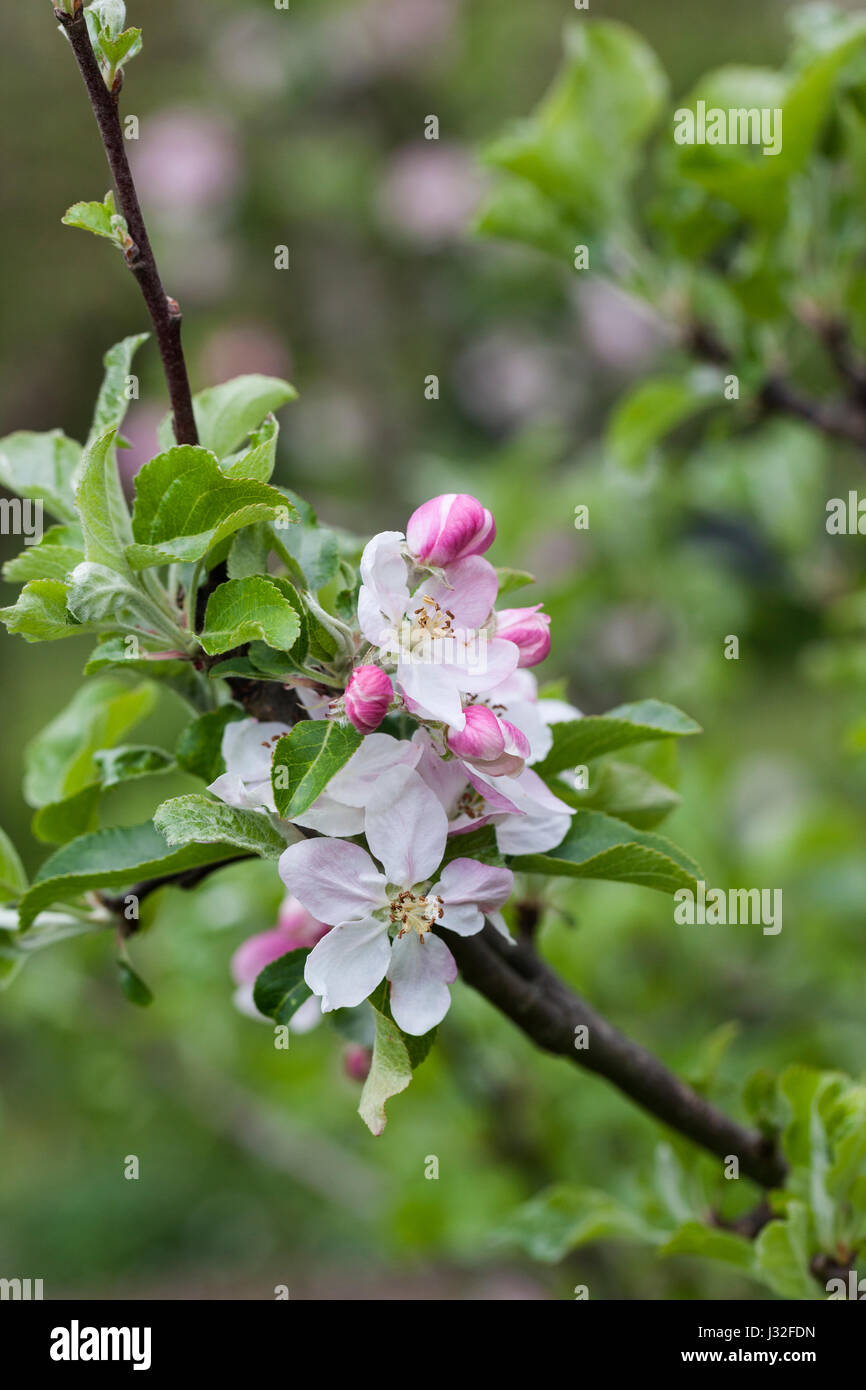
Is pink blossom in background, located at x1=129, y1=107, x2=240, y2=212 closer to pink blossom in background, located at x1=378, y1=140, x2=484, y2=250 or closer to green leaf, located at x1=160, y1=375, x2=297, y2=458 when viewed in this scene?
pink blossom in background, located at x1=378, y1=140, x2=484, y2=250

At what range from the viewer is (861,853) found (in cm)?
129

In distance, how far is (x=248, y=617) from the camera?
0.42 metres

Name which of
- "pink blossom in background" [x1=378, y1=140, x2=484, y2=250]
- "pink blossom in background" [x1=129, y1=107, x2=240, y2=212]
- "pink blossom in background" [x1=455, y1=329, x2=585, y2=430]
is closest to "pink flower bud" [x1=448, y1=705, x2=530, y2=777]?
"pink blossom in background" [x1=378, y1=140, x2=484, y2=250]

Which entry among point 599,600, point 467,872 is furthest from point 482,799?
point 599,600

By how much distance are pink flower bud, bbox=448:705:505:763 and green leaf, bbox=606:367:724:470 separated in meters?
0.69

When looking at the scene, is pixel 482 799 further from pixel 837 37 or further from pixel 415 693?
pixel 837 37

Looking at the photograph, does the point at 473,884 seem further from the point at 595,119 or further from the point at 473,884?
the point at 595,119

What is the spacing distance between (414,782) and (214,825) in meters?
0.07

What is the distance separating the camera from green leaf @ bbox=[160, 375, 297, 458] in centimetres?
52

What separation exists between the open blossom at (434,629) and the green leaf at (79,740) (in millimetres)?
208

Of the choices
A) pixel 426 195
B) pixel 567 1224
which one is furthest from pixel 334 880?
pixel 426 195

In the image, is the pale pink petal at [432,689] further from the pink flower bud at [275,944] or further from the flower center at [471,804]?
the pink flower bud at [275,944]

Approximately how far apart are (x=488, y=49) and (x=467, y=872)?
2.86m

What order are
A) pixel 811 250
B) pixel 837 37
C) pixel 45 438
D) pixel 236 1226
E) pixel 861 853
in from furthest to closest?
1. pixel 236 1226
2. pixel 861 853
3. pixel 811 250
4. pixel 837 37
5. pixel 45 438
